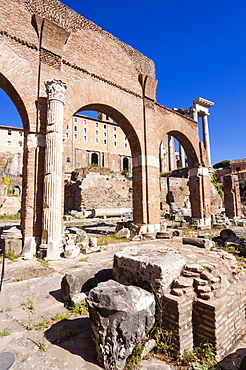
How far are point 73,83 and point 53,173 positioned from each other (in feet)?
12.9

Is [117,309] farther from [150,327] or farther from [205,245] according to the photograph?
[205,245]

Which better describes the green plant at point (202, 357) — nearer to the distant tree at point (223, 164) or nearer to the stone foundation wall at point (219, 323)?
the stone foundation wall at point (219, 323)

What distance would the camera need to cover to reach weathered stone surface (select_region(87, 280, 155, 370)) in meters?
2.08

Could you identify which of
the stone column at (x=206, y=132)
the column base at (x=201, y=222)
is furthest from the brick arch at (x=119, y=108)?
the stone column at (x=206, y=132)

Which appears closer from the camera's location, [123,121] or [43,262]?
[43,262]

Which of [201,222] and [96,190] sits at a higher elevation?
[96,190]

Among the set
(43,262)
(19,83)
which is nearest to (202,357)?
(43,262)

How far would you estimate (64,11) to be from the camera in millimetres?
8578

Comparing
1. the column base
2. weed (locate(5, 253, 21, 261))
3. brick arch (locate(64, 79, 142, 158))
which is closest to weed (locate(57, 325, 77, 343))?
weed (locate(5, 253, 21, 261))

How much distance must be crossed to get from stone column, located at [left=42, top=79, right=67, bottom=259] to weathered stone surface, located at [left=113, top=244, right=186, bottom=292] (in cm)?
370

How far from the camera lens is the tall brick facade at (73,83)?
7.11 metres

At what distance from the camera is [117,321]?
7.02 ft

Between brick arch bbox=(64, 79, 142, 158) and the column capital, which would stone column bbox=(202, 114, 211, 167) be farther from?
the column capital

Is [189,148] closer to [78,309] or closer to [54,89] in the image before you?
[54,89]
